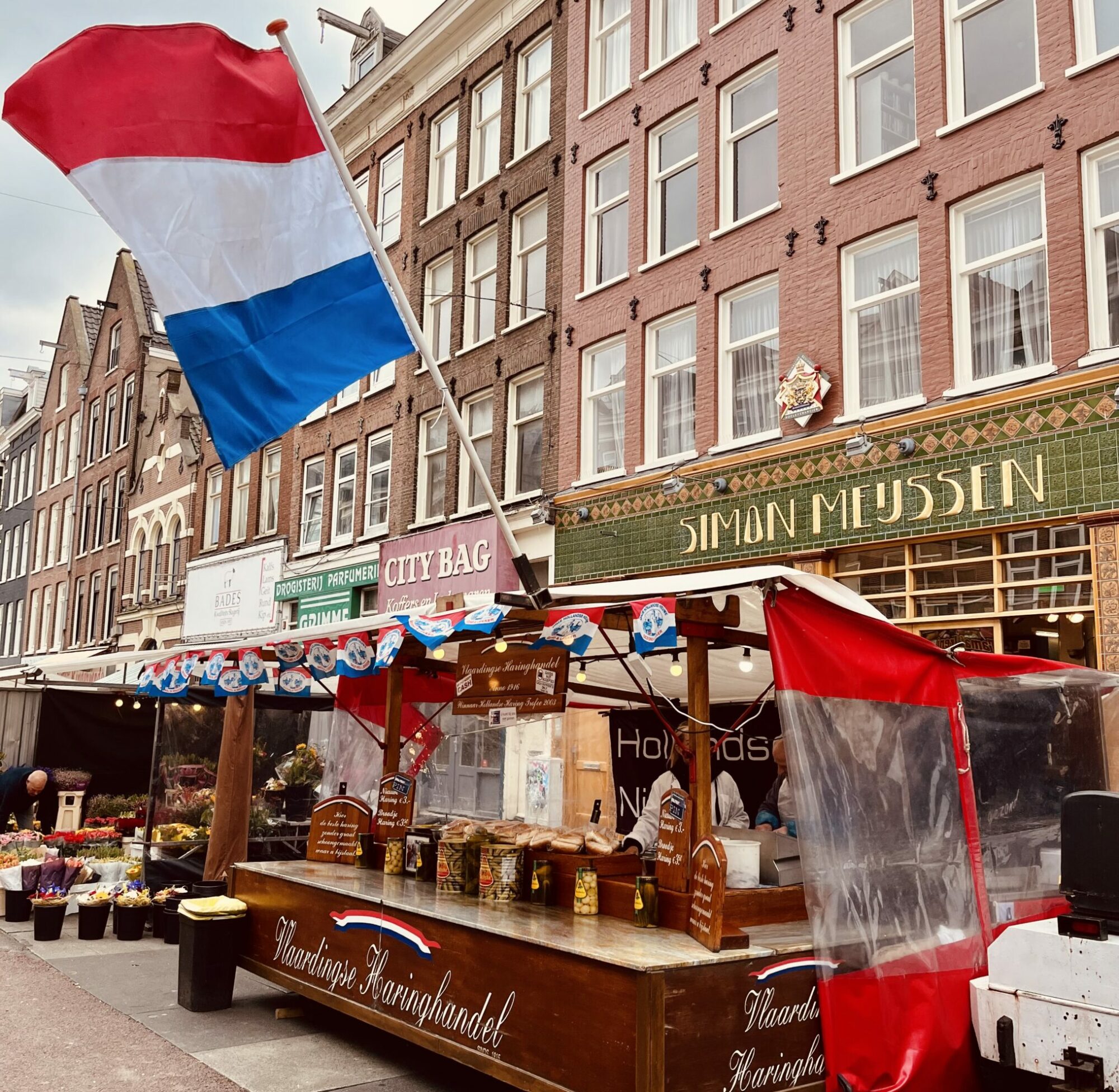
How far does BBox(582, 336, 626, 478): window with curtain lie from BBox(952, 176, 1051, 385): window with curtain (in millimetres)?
6158

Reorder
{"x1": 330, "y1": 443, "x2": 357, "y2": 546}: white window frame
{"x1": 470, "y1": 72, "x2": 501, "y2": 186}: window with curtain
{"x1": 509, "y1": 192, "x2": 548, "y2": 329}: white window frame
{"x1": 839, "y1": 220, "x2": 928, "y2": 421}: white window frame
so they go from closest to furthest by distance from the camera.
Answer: {"x1": 839, "y1": 220, "x2": 928, "y2": 421}: white window frame
{"x1": 509, "y1": 192, "x2": 548, "y2": 329}: white window frame
{"x1": 470, "y1": 72, "x2": 501, "y2": 186}: window with curtain
{"x1": 330, "y1": 443, "x2": 357, "y2": 546}: white window frame

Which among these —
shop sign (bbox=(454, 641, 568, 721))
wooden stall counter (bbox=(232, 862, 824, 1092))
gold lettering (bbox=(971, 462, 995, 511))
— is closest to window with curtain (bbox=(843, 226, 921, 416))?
gold lettering (bbox=(971, 462, 995, 511))

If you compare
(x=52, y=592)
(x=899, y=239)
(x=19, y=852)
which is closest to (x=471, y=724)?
(x=19, y=852)

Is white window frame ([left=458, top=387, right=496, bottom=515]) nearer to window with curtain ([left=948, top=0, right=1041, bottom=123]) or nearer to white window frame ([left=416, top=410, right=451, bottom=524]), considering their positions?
white window frame ([left=416, top=410, right=451, bottom=524])

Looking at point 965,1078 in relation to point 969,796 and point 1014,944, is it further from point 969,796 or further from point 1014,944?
point 969,796

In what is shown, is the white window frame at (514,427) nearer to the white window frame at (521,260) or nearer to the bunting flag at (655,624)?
the white window frame at (521,260)

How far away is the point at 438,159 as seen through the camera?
24.3 m

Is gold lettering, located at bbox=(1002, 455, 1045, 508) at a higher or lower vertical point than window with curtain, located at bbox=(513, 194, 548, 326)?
lower

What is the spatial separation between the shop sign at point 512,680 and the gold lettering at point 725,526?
24.0 ft

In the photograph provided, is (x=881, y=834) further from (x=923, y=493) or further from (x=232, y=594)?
(x=232, y=594)

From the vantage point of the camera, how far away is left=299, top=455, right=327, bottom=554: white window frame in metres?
26.4

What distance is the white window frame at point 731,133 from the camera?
1662 cm

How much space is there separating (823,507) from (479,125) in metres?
12.8

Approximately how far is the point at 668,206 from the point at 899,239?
4.84 metres
